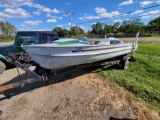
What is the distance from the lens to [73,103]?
347cm

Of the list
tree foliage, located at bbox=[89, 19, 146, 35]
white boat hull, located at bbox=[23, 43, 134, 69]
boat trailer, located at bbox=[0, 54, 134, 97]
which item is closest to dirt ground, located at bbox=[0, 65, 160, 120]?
boat trailer, located at bbox=[0, 54, 134, 97]

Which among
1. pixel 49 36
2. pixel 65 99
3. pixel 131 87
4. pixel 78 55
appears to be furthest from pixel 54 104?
pixel 49 36

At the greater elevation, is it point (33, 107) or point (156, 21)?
point (156, 21)

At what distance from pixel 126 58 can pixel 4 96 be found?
4724 mm

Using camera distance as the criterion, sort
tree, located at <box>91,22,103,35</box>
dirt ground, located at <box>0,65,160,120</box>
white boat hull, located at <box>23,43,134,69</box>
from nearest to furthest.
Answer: dirt ground, located at <box>0,65,160,120</box> → white boat hull, located at <box>23,43,134,69</box> → tree, located at <box>91,22,103,35</box>

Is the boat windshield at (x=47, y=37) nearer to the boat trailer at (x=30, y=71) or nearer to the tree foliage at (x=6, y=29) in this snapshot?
the boat trailer at (x=30, y=71)

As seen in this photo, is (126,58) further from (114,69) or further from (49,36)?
(49,36)

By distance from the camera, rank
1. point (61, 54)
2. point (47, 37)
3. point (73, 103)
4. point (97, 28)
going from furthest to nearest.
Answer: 1. point (97, 28)
2. point (47, 37)
3. point (61, 54)
4. point (73, 103)

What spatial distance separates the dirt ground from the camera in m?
2.99

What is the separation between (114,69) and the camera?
5828 millimetres

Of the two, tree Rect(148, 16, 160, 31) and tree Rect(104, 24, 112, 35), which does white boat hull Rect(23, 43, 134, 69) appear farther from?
tree Rect(104, 24, 112, 35)

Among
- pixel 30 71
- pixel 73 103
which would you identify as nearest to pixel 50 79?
pixel 30 71

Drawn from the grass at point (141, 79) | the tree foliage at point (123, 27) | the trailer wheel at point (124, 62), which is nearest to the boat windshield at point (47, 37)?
the grass at point (141, 79)

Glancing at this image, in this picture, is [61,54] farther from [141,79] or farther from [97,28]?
[97,28]
